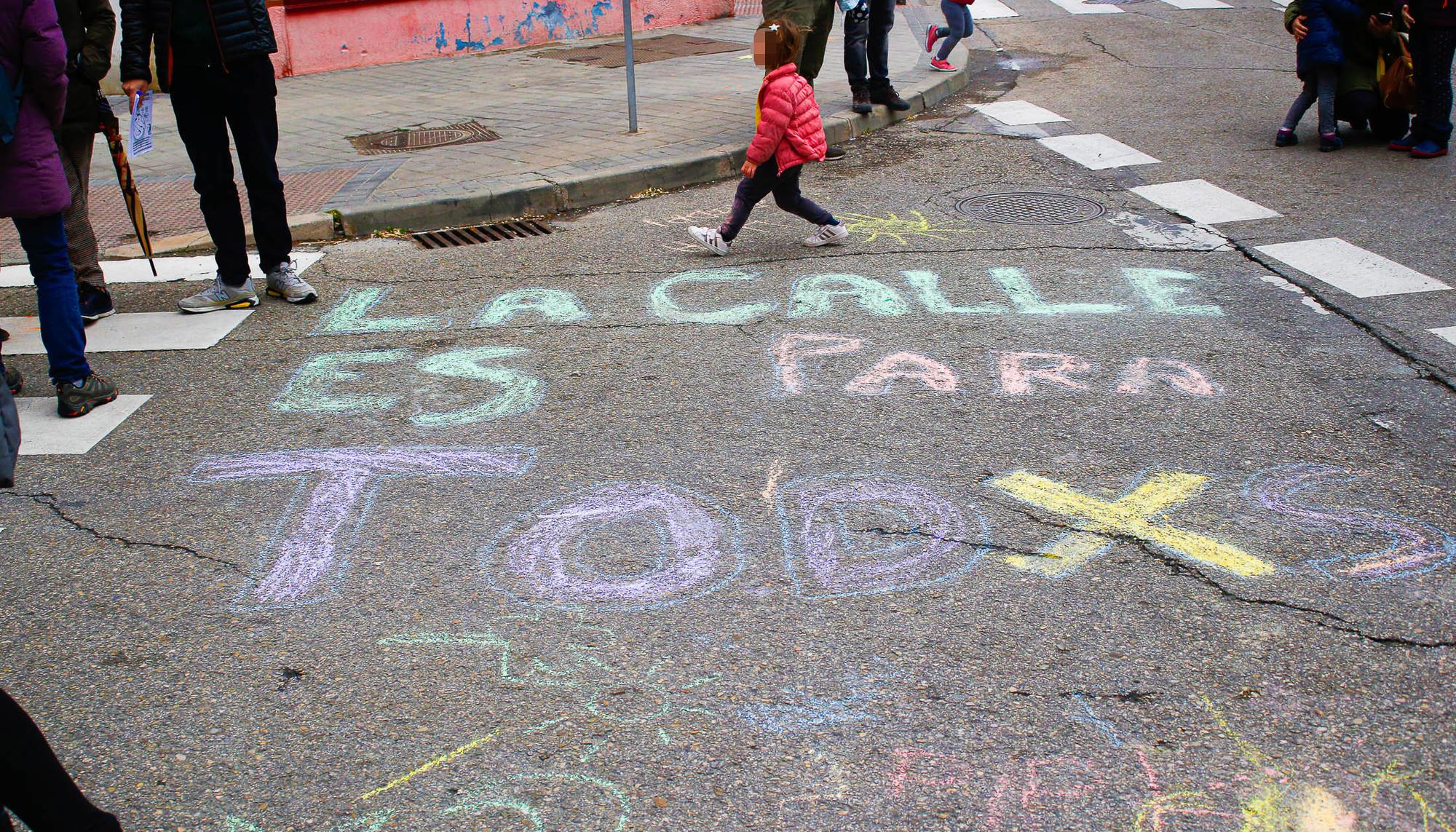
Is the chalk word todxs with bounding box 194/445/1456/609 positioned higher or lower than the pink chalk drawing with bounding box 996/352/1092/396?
lower

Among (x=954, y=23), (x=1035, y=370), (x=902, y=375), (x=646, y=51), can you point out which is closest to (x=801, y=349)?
(x=902, y=375)

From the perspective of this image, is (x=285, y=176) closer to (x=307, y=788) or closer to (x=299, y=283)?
(x=299, y=283)

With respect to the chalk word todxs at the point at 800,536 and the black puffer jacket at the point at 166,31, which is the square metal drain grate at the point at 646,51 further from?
the chalk word todxs at the point at 800,536

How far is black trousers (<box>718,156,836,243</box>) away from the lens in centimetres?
621

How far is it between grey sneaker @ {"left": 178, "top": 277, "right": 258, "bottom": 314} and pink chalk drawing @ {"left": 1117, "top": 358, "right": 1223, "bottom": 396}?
4146 mm

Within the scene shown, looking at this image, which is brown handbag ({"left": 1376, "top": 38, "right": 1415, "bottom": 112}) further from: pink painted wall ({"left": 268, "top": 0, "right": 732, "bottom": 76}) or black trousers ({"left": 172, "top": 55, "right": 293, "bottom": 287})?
pink painted wall ({"left": 268, "top": 0, "right": 732, "bottom": 76})

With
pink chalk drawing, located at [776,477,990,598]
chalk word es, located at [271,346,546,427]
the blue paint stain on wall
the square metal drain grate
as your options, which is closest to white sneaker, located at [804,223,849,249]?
chalk word es, located at [271,346,546,427]

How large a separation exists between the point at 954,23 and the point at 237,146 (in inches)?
305

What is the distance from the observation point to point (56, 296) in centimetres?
452

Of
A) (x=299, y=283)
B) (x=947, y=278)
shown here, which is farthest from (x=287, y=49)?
(x=947, y=278)

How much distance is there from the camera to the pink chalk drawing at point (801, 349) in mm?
4668

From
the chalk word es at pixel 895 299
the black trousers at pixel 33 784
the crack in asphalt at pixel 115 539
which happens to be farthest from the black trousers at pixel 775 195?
the black trousers at pixel 33 784

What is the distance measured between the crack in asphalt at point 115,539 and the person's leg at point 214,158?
2068 millimetres

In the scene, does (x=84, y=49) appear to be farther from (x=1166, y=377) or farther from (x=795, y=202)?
(x=1166, y=377)
